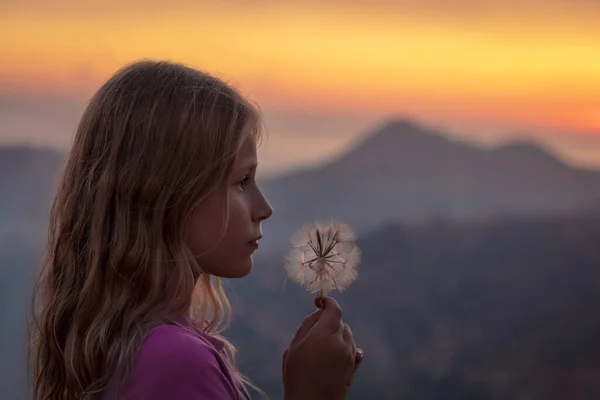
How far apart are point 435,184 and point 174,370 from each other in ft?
9.69

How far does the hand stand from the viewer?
1193mm

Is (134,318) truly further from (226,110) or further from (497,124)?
(497,124)

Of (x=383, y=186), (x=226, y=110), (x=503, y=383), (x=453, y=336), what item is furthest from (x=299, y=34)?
(x=226, y=110)

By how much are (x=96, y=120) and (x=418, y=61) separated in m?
2.41

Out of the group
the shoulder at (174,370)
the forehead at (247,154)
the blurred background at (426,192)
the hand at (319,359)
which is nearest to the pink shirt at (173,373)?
the shoulder at (174,370)

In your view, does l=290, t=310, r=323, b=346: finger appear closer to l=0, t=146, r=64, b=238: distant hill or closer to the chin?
the chin

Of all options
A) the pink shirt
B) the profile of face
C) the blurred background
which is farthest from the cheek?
the blurred background

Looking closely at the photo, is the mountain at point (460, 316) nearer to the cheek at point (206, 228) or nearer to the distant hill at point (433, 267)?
the distant hill at point (433, 267)

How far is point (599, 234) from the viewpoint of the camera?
12.2 feet

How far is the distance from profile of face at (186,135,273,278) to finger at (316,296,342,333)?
0.42 feet

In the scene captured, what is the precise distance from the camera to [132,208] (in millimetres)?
1180

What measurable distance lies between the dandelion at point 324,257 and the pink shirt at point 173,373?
263mm

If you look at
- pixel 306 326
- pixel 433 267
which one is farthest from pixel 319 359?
pixel 433 267

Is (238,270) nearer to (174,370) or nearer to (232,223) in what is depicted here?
(232,223)
